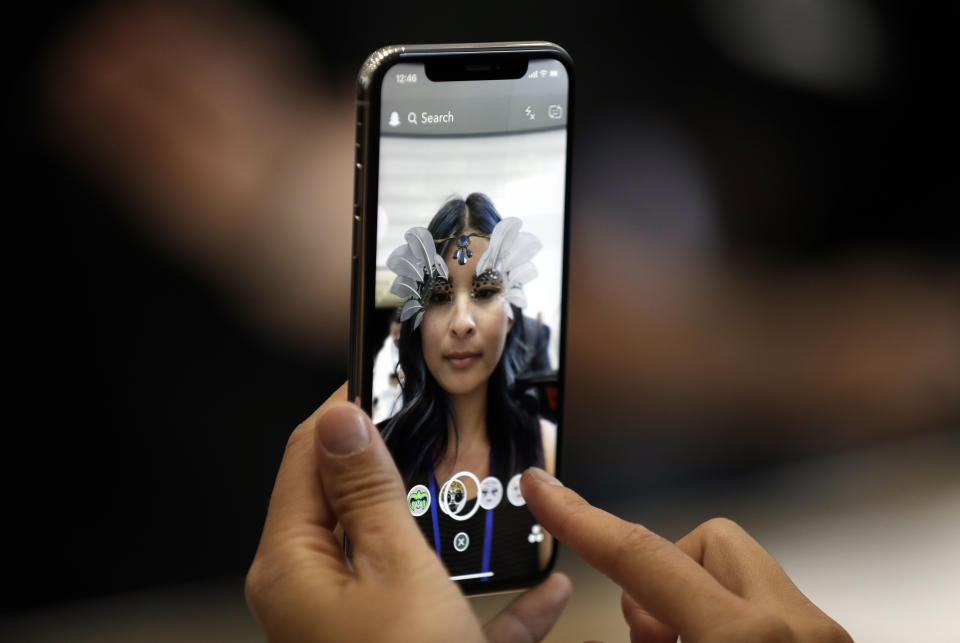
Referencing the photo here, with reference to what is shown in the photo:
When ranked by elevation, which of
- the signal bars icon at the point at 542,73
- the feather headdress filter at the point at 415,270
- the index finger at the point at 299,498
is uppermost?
the signal bars icon at the point at 542,73

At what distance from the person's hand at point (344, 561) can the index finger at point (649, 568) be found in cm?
8

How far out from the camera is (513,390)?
50 centimetres

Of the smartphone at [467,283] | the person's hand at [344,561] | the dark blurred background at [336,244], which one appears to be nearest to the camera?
the person's hand at [344,561]

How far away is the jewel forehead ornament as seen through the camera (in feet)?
1.44

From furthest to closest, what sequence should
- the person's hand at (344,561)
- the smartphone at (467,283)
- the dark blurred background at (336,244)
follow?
the dark blurred background at (336,244) < the smartphone at (467,283) < the person's hand at (344,561)

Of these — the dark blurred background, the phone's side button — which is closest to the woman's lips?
the phone's side button

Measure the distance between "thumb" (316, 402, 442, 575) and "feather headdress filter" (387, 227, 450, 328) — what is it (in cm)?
9

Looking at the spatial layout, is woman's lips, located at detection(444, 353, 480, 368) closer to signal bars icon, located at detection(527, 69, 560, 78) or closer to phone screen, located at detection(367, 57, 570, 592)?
phone screen, located at detection(367, 57, 570, 592)

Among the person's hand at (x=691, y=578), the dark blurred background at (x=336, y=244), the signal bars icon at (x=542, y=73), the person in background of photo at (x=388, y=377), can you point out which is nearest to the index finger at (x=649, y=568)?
the person's hand at (x=691, y=578)

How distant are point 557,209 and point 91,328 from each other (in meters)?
0.42

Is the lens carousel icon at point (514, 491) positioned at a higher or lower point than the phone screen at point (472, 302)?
lower

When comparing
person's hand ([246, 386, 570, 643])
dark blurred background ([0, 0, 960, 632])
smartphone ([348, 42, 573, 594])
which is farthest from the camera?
dark blurred background ([0, 0, 960, 632])

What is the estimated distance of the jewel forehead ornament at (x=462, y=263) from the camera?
1.44ft

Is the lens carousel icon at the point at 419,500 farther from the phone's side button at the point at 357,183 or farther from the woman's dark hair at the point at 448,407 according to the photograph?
the phone's side button at the point at 357,183
